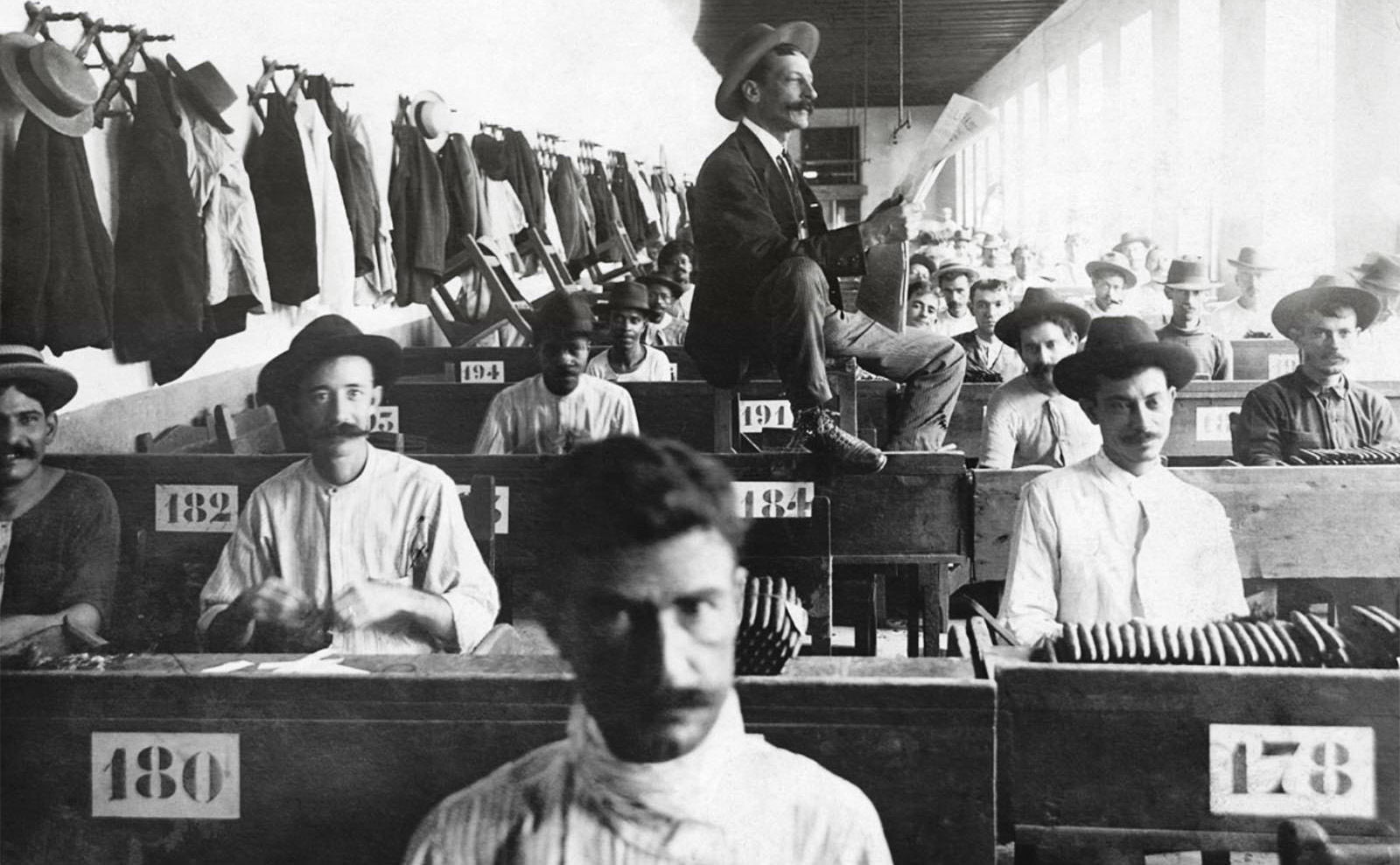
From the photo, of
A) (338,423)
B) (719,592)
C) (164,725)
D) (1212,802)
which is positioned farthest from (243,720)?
(1212,802)

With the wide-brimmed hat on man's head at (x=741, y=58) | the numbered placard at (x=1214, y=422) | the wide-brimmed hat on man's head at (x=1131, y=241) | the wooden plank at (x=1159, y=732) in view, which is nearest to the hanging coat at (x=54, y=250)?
the wide-brimmed hat on man's head at (x=741, y=58)

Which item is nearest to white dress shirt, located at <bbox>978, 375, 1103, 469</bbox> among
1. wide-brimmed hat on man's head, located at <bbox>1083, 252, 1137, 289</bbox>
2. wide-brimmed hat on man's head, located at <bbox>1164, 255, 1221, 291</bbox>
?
wide-brimmed hat on man's head, located at <bbox>1164, 255, 1221, 291</bbox>

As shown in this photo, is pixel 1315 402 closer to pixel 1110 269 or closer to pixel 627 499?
pixel 627 499

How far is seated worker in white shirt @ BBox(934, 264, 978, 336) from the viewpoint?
6.13m

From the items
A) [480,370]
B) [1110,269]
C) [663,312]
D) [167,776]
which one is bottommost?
[167,776]

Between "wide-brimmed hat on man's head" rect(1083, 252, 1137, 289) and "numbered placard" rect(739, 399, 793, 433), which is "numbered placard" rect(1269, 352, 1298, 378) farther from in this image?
"numbered placard" rect(739, 399, 793, 433)

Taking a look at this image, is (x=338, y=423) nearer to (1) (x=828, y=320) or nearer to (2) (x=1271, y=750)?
(1) (x=828, y=320)

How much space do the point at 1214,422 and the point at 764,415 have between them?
1863 mm

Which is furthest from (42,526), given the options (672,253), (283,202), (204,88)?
(672,253)

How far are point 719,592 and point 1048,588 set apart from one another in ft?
3.69

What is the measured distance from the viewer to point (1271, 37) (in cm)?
456

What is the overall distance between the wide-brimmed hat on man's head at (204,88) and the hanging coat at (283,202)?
0.37m

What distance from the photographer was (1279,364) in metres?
4.57

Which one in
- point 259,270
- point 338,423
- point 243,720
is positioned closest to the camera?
point 243,720
